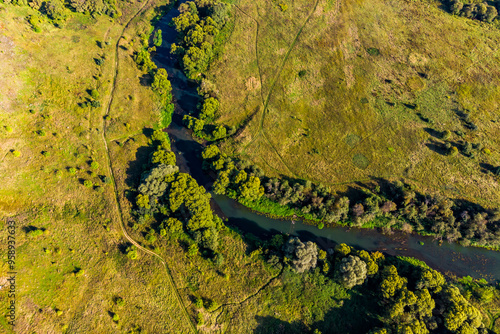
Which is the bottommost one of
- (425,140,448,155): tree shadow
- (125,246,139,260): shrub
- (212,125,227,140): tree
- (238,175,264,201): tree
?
(125,246,139,260): shrub

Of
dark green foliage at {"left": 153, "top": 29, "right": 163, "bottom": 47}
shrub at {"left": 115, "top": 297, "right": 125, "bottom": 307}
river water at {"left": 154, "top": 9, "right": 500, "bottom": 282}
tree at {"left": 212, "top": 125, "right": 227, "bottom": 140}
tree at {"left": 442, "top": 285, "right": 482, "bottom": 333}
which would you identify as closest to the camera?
tree at {"left": 442, "top": 285, "right": 482, "bottom": 333}

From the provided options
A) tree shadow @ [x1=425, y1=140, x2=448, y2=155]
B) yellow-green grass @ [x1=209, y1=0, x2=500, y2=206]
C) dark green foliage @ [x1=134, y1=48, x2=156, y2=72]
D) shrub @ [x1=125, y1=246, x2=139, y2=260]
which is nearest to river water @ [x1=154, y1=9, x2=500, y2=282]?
yellow-green grass @ [x1=209, y1=0, x2=500, y2=206]

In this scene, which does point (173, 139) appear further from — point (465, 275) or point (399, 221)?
point (465, 275)

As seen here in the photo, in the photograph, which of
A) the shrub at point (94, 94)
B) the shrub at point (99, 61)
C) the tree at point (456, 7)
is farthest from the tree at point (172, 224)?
the tree at point (456, 7)

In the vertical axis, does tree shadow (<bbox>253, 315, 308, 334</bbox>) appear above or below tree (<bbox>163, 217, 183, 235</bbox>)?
below

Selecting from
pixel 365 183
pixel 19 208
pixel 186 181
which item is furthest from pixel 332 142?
pixel 19 208

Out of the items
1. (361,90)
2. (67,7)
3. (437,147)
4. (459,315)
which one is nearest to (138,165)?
(67,7)

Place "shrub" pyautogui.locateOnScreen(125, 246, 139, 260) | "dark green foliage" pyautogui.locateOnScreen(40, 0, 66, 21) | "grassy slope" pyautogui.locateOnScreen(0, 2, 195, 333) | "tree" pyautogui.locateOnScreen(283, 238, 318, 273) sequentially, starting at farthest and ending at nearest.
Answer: "dark green foliage" pyautogui.locateOnScreen(40, 0, 66, 21), "shrub" pyautogui.locateOnScreen(125, 246, 139, 260), "tree" pyautogui.locateOnScreen(283, 238, 318, 273), "grassy slope" pyautogui.locateOnScreen(0, 2, 195, 333)

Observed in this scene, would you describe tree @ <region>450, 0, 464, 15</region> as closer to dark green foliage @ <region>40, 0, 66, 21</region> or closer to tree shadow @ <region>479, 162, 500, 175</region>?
tree shadow @ <region>479, 162, 500, 175</region>
